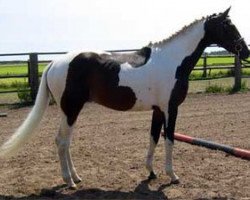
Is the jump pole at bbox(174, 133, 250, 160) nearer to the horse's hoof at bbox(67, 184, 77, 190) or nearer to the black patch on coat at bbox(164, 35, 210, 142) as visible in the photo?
the black patch on coat at bbox(164, 35, 210, 142)

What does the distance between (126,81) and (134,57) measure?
37 centimetres

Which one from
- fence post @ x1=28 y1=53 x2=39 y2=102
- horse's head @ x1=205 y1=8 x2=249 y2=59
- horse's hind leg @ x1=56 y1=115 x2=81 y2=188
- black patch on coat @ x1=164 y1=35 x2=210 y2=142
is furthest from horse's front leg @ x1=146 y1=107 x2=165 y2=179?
fence post @ x1=28 y1=53 x2=39 y2=102

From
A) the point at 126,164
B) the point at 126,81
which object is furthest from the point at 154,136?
the point at 126,81

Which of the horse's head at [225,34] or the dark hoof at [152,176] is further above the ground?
the horse's head at [225,34]

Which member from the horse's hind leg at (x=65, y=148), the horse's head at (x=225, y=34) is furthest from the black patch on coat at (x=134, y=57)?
the horse's hind leg at (x=65, y=148)

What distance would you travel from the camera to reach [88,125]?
1054 cm

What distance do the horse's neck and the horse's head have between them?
0.37ft

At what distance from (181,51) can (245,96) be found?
9532mm

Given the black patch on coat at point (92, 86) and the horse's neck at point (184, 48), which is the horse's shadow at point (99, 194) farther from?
the horse's neck at point (184, 48)

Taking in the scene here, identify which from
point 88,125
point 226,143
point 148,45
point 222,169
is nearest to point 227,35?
point 148,45

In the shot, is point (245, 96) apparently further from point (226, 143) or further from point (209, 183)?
point (209, 183)

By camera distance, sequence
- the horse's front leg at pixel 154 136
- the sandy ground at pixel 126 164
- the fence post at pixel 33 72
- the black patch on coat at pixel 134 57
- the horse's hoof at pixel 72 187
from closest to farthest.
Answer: the sandy ground at pixel 126 164 → the horse's hoof at pixel 72 187 → the black patch on coat at pixel 134 57 → the horse's front leg at pixel 154 136 → the fence post at pixel 33 72

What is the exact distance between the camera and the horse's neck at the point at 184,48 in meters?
6.27

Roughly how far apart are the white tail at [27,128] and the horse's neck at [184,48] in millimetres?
1504
